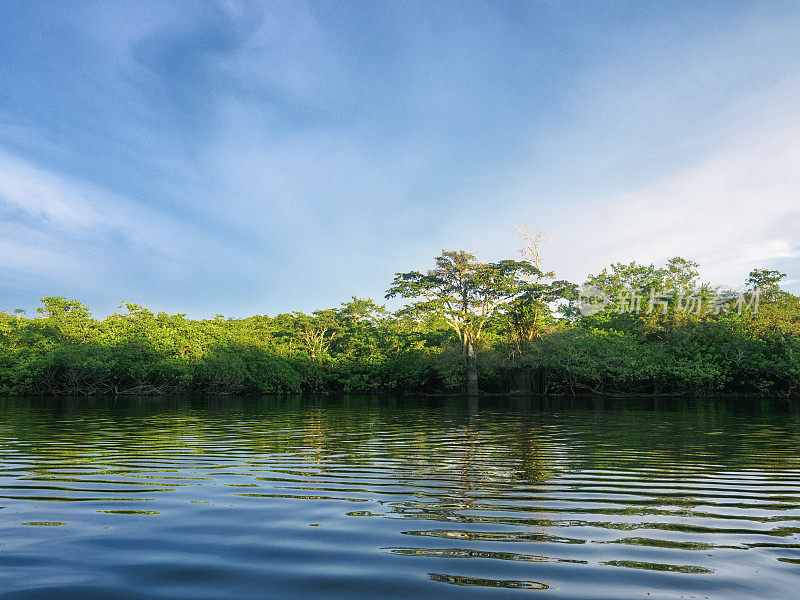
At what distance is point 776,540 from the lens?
337 cm

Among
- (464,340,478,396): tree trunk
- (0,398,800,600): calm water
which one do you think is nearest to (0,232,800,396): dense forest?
(464,340,478,396): tree trunk

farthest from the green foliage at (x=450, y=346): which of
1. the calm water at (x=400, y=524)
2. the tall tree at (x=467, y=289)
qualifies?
the calm water at (x=400, y=524)

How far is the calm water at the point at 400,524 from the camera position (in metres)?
2.55

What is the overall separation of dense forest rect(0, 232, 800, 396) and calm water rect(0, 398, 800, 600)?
3296cm

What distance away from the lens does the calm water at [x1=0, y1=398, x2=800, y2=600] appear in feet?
8.38

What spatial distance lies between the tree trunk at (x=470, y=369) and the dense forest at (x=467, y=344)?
3.8 inches

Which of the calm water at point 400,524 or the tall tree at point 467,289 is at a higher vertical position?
the tall tree at point 467,289

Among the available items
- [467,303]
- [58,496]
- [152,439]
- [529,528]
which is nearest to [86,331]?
[467,303]

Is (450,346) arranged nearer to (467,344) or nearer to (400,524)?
(467,344)

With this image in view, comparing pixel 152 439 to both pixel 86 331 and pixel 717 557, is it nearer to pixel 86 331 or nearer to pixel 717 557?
pixel 717 557

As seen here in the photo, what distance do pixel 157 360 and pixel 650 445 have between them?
46.9 meters

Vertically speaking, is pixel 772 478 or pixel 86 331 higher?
pixel 86 331

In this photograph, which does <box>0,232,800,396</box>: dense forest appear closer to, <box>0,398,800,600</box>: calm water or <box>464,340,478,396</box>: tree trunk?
<box>464,340,478,396</box>: tree trunk

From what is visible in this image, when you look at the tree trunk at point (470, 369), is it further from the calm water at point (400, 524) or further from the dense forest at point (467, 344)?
the calm water at point (400, 524)
